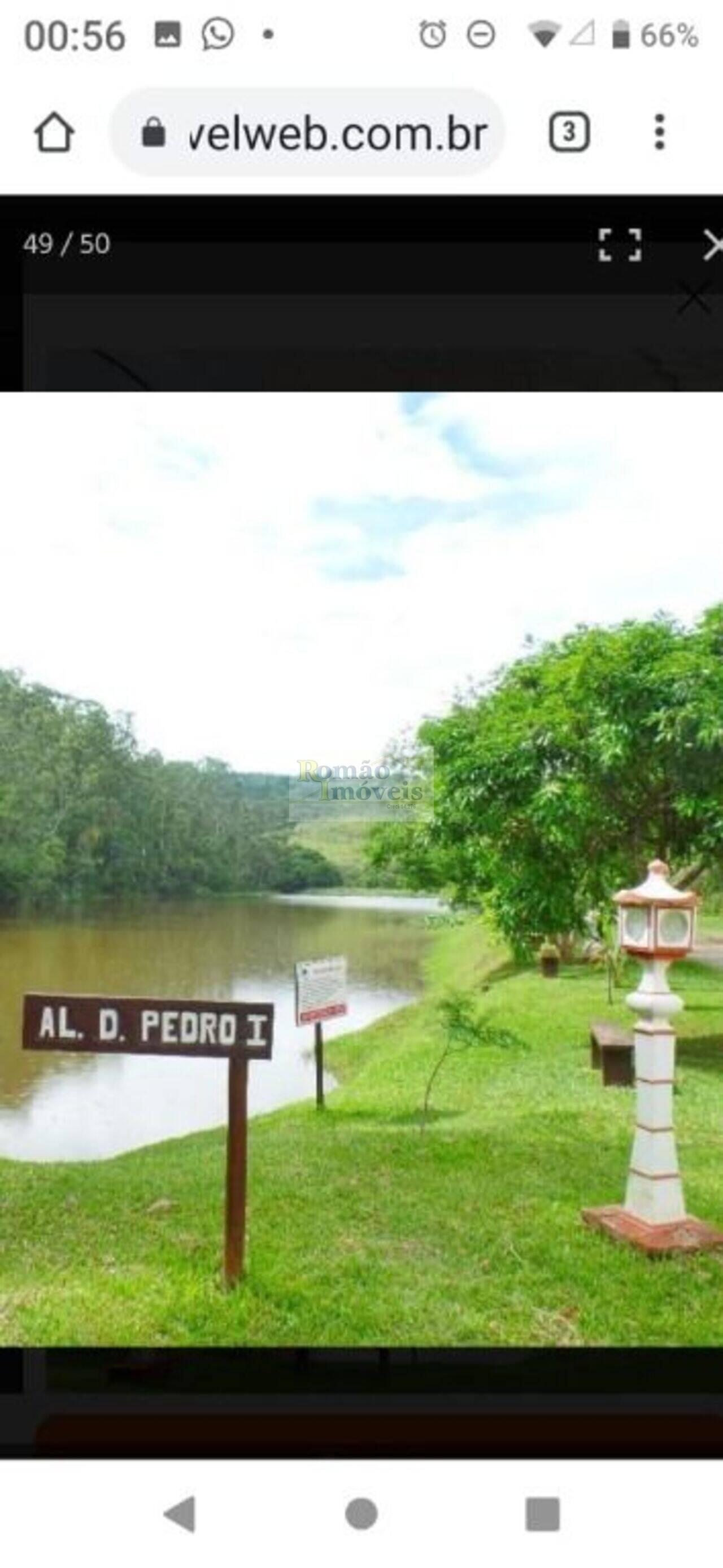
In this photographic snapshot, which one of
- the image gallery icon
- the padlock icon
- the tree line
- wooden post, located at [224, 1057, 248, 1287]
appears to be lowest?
wooden post, located at [224, 1057, 248, 1287]

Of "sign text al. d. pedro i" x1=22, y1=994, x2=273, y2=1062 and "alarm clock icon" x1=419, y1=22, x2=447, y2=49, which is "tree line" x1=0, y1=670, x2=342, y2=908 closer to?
"sign text al. d. pedro i" x1=22, y1=994, x2=273, y2=1062

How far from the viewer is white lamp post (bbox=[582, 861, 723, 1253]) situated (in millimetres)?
2594

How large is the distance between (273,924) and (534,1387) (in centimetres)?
117

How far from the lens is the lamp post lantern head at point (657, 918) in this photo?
8.32ft

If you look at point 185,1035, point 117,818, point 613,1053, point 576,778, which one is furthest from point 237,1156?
point 576,778

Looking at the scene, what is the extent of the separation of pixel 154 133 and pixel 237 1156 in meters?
2.10

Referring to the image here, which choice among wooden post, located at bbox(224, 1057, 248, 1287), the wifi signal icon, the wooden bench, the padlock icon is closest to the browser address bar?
the padlock icon

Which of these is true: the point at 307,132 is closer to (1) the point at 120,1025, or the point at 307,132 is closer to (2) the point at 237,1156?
(1) the point at 120,1025

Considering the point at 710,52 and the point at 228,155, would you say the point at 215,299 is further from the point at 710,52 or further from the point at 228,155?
the point at 710,52
